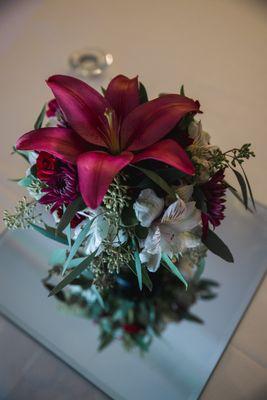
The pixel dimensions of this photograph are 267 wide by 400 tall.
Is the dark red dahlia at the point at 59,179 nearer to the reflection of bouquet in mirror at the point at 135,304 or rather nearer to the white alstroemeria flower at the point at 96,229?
the white alstroemeria flower at the point at 96,229

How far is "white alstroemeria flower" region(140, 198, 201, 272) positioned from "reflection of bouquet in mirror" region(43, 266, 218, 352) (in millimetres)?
248

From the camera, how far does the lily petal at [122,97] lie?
63 centimetres

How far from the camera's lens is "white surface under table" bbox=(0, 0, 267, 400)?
1.03m

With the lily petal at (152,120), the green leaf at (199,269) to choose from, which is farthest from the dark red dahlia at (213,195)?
the green leaf at (199,269)

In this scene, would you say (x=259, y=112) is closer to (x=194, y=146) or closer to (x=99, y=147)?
(x=194, y=146)

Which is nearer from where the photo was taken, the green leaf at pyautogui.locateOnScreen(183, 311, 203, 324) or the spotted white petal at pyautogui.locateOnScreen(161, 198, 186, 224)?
the spotted white petal at pyautogui.locateOnScreen(161, 198, 186, 224)

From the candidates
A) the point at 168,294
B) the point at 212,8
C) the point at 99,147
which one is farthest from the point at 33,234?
the point at 212,8

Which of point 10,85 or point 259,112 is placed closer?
point 259,112

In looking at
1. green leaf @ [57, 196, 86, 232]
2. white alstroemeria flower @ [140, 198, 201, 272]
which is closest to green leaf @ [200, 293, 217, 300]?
white alstroemeria flower @ [140, 198, 201, 272]

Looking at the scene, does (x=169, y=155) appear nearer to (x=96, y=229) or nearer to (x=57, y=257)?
(x=96, y=229)

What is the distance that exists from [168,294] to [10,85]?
744 mm

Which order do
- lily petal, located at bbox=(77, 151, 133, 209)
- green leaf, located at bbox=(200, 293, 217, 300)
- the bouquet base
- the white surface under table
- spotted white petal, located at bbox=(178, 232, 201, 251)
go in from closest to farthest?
1. lily petal, located at bbox=(77, 151, 133, 209)
2. spotted white petal, located at bbox=(178, 232, 201, 251)
3. the bouquet base
4. green leaf, located at bbox=(200, 293, 217, 300)
5. the white surface under table

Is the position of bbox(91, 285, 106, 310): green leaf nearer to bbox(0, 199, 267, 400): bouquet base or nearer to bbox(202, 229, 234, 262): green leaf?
bbox(0, 199, 267, 400): bouquet base

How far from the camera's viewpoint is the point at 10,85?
1.21m
